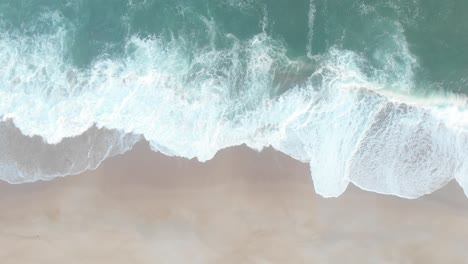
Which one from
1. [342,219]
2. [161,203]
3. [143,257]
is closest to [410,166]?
[342,219]

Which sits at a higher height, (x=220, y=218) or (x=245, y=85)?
(x=245, y=85)

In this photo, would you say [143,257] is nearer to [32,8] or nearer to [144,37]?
[144,37]

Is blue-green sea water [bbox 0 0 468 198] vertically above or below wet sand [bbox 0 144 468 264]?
above

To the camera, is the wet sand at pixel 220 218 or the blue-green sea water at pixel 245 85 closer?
the wet sand at pixel 220 218

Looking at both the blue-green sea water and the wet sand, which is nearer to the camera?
the wet sand

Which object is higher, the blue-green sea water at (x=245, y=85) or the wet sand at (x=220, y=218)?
the blue-green sea water at (x=245, y=85)
